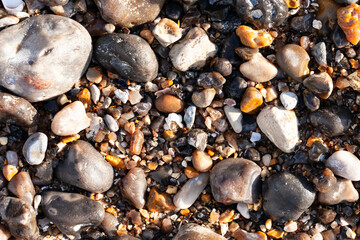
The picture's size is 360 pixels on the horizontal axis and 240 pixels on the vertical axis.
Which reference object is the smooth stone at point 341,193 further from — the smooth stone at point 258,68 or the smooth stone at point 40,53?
the smooth stone at point 40,53

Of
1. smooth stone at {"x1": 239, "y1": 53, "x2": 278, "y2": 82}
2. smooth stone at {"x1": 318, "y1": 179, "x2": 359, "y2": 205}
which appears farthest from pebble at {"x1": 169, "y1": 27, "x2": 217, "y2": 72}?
smooth stone at {"x1": 318, "y1": 179, "x2": 359, "y2": 205}

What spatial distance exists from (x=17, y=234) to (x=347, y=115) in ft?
7.88

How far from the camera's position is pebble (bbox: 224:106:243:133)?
10.4ft

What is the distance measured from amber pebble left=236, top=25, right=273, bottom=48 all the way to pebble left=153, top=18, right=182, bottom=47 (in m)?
0.43

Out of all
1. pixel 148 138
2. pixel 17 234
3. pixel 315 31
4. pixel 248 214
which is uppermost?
pixel 315 31

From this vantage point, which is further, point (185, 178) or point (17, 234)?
point (185, 178)

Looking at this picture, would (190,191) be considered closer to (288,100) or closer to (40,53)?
(288,100)

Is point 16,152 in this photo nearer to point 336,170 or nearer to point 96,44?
point 96,44

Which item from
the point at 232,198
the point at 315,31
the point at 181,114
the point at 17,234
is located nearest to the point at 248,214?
the point at 232,198

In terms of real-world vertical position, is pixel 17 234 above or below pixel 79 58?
below

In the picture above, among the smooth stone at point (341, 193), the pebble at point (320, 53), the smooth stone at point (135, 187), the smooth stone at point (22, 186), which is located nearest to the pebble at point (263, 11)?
the pebble at point (320, 53)

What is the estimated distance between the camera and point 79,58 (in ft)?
10.00

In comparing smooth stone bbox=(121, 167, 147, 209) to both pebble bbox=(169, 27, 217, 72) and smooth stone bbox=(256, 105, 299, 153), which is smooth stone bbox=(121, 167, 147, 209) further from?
smooth stone bbox=(256, 105, 299, 153)

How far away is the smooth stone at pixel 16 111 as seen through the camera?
298 cm
